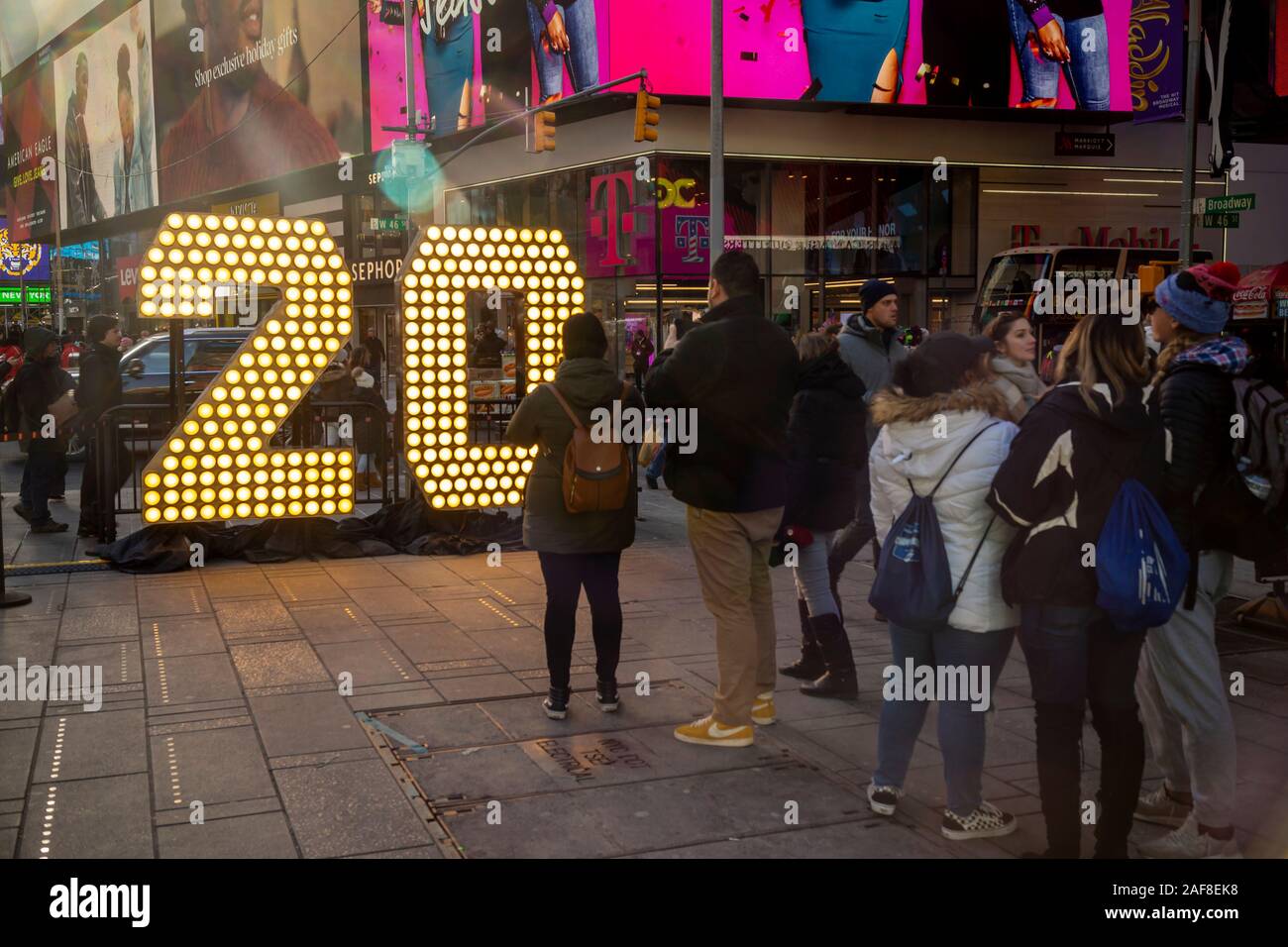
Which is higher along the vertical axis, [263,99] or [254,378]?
[263,99]

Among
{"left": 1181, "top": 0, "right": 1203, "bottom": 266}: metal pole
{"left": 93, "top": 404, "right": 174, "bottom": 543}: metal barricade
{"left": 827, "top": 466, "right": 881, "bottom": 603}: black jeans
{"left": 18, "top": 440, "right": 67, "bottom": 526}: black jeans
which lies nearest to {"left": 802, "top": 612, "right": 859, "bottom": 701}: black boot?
{"left": 827, "top": 466, "right": 881, "bottom": 603}: black jeans

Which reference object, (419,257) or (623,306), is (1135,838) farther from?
(623,306)

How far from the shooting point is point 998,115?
28.1 meters

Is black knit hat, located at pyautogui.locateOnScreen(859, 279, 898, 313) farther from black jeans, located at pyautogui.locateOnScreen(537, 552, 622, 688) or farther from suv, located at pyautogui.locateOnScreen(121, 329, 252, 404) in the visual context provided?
suv, located at pyautogui.locateOnScreen(121, 329, 252, 404)

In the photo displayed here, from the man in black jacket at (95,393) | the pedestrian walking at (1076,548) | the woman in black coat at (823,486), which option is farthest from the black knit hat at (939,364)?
the man in black jacket at (95,393)

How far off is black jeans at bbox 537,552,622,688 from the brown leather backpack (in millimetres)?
284

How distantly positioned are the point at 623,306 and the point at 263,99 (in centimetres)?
1911

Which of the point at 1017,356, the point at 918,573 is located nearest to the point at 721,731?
the point at 918,573

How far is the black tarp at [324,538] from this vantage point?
10.3 m

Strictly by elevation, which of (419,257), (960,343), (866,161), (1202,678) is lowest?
(1202,678)

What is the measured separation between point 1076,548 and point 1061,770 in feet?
2.50

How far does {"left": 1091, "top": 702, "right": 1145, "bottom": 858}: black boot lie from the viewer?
431cm
